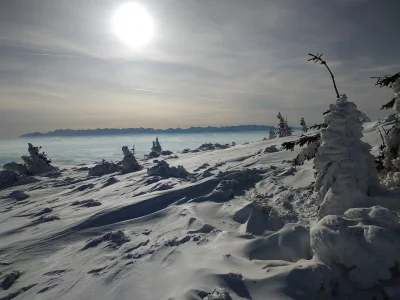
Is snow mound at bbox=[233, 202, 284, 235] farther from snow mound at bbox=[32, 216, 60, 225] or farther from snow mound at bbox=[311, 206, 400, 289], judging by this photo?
snow mound at bbox=[32, 216, 60, 225]

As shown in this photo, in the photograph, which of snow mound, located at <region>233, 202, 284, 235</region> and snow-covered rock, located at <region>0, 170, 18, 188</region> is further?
snow-covered rock, located at <region>0, 170, 18, 188</region>

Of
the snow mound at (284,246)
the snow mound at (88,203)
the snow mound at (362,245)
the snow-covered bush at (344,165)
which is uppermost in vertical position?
the snow-covered bush at (344,165)

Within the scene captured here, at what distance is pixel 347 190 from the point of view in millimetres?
6137

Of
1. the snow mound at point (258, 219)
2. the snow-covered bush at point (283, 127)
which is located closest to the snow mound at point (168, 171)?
the snow mound at point (258, 219)

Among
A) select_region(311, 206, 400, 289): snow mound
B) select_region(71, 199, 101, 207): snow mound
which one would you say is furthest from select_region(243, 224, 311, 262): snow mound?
select_region(71, 199, 101, 207): snow mound

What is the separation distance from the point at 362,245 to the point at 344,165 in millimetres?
2435

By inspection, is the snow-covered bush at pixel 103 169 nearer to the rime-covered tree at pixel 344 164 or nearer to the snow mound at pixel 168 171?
the snow mound at pixel 168 171

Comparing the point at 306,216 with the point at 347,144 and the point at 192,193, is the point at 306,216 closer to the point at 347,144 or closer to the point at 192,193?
the point at 347,144

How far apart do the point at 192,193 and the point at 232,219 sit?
4525mm


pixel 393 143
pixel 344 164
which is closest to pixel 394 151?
pixel 393 143

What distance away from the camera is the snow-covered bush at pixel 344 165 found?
615 centimetres

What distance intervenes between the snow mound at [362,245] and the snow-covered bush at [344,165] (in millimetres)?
1144

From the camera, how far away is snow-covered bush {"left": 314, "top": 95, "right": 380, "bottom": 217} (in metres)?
6.15

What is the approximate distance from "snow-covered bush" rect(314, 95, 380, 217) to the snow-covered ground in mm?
1097
